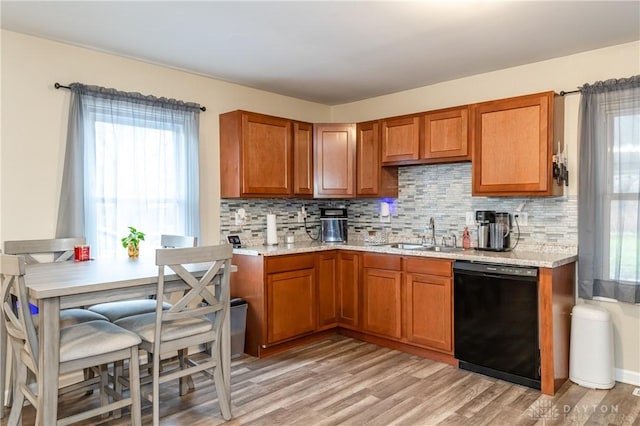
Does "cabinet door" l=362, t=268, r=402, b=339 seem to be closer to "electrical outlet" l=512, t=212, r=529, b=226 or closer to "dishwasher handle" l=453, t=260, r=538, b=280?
"dishwasher handle" l=453, t=260, r=538, b=280

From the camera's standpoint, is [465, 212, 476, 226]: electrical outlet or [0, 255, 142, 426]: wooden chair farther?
[465, 212, 476, 226]: electrical outlet

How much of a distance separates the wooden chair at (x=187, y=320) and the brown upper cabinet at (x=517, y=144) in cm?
219

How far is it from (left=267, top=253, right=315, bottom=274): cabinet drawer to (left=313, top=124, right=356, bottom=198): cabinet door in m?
0.79

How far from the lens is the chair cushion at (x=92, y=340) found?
7.20 feet

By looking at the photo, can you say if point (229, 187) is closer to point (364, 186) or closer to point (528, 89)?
point (364, 186)

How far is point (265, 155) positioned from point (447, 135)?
1643 millimetres

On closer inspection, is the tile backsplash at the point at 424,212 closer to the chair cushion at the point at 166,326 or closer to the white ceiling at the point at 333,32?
the white ceiling at the point at 333,32

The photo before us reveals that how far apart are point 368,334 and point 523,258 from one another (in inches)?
64.0

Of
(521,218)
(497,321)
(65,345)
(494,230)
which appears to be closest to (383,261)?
(494,230)

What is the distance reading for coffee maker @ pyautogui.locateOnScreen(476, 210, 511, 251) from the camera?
362 cm

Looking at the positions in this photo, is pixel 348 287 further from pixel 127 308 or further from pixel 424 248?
pixel 127 308

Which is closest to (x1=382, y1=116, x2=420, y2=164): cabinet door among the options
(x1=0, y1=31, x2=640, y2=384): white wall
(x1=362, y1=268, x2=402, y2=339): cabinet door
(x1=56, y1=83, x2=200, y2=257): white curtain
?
(x1=0, y1=31, x2=640, y2=384): white wall

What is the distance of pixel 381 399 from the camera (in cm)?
292

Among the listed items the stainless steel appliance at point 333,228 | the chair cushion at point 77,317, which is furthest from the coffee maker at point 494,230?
the chair cushion at point 77,317
